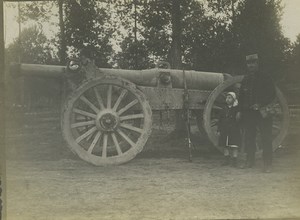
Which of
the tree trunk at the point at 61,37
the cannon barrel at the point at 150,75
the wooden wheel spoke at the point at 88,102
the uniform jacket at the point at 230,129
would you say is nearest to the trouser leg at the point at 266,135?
the uniform jacket at the point at 230,129

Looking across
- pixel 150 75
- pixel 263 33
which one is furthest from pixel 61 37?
pixel 263 33

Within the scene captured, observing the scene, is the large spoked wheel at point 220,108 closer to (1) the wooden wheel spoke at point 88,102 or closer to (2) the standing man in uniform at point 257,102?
(2) the standing man in uniform at point 257,102

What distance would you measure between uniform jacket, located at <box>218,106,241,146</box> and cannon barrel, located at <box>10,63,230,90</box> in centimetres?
85

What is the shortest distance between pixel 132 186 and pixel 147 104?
148 cm

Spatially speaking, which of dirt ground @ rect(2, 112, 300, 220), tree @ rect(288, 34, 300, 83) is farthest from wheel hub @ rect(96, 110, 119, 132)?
tree @ rect(288, 34, 300, 83)

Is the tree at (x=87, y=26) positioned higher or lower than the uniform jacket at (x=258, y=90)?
higher

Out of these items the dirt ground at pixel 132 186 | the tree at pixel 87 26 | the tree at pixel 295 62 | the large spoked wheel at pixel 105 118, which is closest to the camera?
the dirt ground at pixel 132 186

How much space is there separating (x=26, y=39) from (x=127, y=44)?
4.55 feet

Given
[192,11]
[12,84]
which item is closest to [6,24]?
[12,84]

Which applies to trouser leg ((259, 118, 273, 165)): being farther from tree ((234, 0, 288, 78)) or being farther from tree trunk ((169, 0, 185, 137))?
tree trunk ((169, 0, 185, 137))

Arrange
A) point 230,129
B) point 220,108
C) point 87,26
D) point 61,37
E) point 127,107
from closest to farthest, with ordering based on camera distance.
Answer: point 61,37 < point 87,26 < point 127,107 < point 230,129 < point 220,108

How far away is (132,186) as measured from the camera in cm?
546

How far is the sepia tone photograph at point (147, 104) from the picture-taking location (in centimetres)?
502

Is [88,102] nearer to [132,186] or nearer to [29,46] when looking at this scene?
[29,46]
